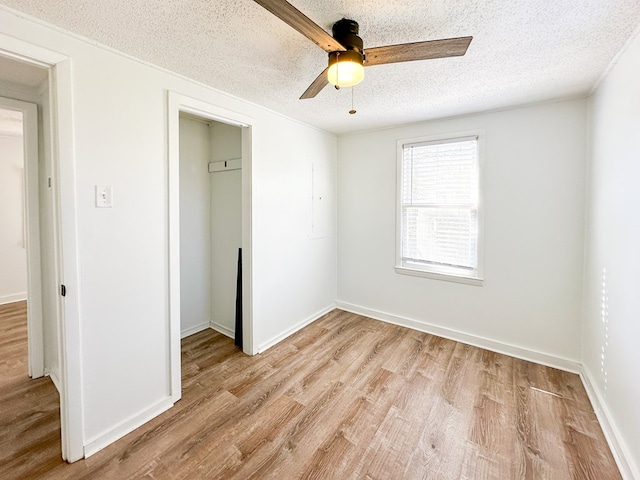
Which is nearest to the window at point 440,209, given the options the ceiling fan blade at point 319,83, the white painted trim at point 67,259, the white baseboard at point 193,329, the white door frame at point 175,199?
the ceiling fan blade at point 319,83

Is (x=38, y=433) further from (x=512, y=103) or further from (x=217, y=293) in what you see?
(x=512, y=103)

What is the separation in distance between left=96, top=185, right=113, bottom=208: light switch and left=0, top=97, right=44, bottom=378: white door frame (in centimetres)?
110

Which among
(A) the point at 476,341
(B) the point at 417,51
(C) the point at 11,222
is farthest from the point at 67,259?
(C) the point at 11,222

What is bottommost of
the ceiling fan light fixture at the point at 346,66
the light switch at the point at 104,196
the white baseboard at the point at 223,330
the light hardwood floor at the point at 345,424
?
the light hardwood floor at the point at 345,424

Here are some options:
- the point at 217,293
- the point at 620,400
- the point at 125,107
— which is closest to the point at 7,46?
the point at 125,107

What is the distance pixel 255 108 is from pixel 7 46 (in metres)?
1.60

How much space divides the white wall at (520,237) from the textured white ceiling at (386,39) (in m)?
0.37

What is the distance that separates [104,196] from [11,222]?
4.17m

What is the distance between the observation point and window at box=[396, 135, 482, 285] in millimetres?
2953

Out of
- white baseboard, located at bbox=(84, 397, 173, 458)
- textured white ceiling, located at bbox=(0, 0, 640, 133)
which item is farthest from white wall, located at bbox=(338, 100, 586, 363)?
white baseboard, located at bbox=(84, 397, 173, 458)

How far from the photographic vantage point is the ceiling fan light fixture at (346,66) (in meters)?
1.35

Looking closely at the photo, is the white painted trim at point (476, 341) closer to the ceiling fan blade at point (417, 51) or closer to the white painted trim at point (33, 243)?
the ceiling fan blade at point (417, 51)

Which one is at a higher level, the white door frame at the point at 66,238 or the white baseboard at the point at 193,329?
the white door frame at the point at 66,238

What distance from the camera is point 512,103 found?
8.44 feet
